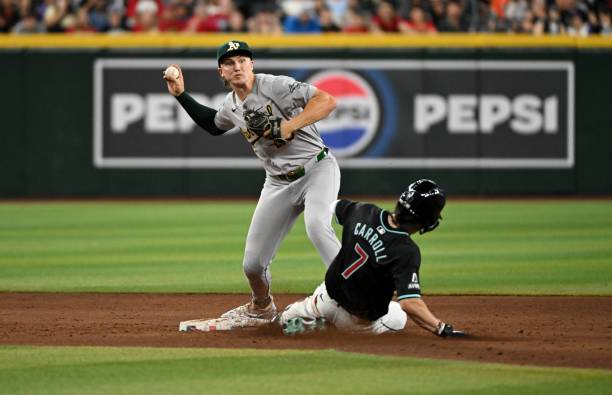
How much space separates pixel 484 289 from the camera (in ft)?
33.8

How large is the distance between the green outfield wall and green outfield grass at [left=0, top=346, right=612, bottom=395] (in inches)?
522

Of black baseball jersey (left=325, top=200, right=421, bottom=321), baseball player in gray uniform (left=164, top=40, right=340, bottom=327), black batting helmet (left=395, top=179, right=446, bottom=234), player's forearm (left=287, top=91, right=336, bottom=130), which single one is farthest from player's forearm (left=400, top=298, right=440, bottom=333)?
player's forearm (left=287, top=91, right=336, bottom=130)

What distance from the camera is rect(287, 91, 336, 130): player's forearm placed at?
7559mm

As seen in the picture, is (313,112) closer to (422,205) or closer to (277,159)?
(277,159)

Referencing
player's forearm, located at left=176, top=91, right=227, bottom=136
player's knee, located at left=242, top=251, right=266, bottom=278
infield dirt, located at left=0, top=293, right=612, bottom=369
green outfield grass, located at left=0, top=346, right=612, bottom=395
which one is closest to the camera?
green outfield grass, located at left=0, top=346, right=612, bottom=395

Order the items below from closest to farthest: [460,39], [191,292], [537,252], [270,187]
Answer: [270,187]
[191,292]
[537,252]
[460,39]

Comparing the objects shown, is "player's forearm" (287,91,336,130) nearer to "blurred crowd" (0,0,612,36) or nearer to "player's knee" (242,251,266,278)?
"player's knee" (242,251,266,278)

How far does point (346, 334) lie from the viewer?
299 inches

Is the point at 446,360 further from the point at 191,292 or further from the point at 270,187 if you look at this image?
the point at 191,292

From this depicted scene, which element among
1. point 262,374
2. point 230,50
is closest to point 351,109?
point 230,50

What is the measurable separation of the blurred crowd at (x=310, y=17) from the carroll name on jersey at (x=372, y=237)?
1336 centimetres

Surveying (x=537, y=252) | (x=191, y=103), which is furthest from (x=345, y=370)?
(x=537, y=252)

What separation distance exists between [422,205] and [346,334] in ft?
3.99

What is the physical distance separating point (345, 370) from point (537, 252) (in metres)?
6.98
